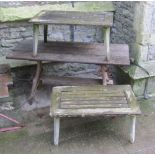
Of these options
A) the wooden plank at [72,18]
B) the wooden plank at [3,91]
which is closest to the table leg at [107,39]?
the wooden plank at [72,18]

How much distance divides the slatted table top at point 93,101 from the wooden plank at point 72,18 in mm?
840

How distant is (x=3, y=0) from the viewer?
482 centimetres

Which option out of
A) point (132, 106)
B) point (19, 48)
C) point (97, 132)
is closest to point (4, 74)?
point (19, 48)

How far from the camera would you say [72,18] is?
4.32 meters

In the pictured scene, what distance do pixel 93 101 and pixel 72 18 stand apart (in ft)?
3.91

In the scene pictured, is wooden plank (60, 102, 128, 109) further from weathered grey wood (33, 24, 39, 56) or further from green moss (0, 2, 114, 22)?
green moss (0, 2, 114, 22)

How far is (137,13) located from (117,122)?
1594mm

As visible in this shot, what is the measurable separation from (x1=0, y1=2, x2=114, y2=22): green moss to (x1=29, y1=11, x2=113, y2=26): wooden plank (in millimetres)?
376

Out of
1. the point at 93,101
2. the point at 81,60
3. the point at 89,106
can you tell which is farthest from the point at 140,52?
the point at 89,106

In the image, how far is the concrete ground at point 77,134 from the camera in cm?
382

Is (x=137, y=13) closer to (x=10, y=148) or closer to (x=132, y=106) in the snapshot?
(x=132, y=106)

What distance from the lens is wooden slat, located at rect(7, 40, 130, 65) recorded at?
4.27 metres

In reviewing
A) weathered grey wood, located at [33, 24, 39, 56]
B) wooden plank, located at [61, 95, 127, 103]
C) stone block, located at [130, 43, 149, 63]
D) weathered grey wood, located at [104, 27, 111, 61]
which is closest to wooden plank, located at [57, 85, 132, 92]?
wooden plank, located at [61, 95, 127, 103]

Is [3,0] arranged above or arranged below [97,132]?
above
